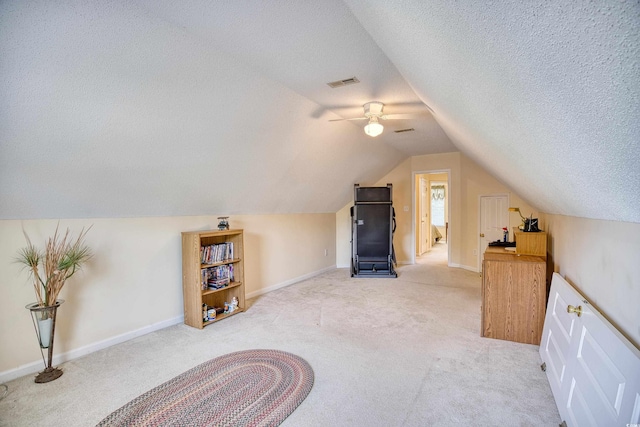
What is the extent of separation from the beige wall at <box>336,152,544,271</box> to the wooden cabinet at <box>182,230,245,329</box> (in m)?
2.91

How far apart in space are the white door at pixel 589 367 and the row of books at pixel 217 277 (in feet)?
10.2

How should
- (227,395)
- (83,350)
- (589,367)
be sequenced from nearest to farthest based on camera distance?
(589,367)
(227,395)
(83,350)

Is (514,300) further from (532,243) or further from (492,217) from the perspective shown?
(492,217)

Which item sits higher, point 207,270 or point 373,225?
point 373,225

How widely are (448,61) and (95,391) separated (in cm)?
298

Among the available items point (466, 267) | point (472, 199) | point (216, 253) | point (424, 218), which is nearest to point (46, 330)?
point (216, 253)

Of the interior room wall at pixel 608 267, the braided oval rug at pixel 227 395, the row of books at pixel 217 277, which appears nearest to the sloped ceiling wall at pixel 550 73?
the interior room wall at pixel 608 267

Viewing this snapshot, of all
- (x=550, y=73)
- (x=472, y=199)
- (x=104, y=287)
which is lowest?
(x=104, y=287)

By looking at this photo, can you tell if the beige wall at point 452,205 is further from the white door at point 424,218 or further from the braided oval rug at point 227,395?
the braided oval rug at point 227,395

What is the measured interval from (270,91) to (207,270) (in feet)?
6.95

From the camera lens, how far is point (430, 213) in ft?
29.3

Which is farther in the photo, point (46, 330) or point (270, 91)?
point (270, 91)

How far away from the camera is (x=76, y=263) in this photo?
2492 millimetres

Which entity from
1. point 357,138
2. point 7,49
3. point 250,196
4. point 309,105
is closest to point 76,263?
point 7,49
